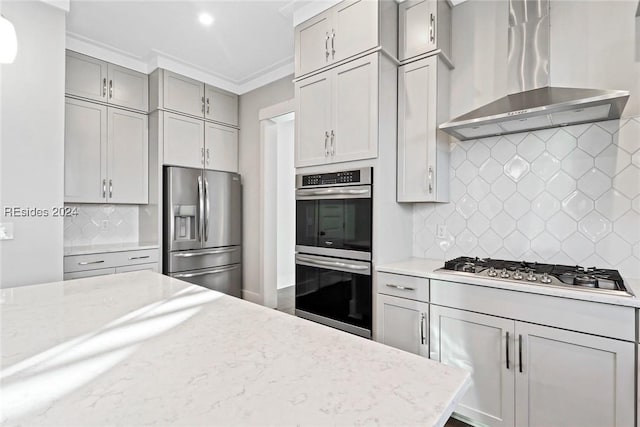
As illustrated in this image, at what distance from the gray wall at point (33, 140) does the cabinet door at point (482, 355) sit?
270 centimetres

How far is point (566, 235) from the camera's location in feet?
6.83

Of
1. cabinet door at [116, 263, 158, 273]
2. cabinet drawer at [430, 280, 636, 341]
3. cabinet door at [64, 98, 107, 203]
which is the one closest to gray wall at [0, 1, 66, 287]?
cabinet door at [116, 263, 158, 273]

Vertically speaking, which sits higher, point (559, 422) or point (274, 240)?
point (274, 240)

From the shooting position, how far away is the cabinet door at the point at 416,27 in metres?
2.34

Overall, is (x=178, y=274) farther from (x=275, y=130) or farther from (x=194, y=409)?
(x=194, y=409)

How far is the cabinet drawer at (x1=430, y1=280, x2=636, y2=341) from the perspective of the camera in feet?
4.81

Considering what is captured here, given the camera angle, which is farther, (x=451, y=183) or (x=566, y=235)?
(x=451, y=183)

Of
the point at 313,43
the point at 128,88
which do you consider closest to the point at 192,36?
the point at 128,88

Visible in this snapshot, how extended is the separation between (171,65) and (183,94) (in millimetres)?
306

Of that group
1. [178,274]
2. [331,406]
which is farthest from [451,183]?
[178,274]

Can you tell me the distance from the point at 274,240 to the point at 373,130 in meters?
2.20

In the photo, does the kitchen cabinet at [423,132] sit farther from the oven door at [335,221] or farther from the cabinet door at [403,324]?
the cabinet door at [403,324]

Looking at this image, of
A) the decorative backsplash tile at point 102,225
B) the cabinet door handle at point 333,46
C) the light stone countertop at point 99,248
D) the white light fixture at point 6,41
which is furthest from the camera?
the decorative backsplash tile at point 102,225

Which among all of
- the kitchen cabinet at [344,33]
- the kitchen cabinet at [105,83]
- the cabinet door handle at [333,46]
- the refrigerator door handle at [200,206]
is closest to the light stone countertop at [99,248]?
the refrigerator door handle at [200,206]
